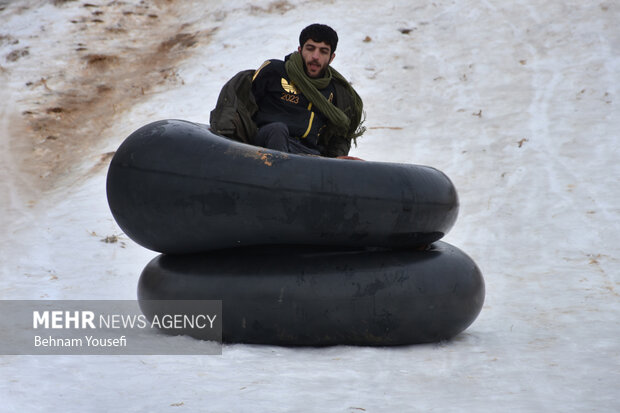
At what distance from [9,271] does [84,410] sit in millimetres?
3098

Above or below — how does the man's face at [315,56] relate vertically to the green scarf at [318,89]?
above

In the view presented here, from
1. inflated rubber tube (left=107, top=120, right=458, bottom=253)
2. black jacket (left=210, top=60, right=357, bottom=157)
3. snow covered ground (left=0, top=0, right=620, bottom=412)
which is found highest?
black jacket (left=210, top=60, right=357, bottom=157)

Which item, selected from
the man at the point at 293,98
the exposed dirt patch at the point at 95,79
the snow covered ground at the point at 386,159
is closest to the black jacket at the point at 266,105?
the man at the point at 293,98

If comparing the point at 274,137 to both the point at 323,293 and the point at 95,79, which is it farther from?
the point at 95,79

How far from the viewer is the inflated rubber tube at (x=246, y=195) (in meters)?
3.13

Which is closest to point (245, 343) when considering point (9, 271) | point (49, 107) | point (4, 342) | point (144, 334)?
point (144, 334)

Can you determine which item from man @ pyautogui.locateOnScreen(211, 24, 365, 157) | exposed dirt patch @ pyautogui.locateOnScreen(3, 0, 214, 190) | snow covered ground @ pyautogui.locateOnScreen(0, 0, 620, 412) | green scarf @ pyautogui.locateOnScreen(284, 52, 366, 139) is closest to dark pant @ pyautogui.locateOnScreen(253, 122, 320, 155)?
man @ pyautogui.locateOnScreen(211, 24, 365, 157)

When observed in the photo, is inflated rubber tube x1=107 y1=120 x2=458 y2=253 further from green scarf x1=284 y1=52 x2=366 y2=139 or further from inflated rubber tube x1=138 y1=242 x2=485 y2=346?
green scarf x1=284 y1=52 x2=366 y2=139

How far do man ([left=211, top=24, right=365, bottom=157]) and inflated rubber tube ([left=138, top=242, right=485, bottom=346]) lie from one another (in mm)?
793

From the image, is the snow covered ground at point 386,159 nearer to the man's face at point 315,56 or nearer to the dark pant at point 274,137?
the dark pant at point 274,137

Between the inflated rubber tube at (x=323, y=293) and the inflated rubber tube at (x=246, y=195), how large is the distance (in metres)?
0.10

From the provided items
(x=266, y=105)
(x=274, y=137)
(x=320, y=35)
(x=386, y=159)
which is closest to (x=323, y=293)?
(x=274, y=137)

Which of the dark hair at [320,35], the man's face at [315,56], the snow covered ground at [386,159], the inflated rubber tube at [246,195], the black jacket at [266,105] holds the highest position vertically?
the dark hair at [320,35]

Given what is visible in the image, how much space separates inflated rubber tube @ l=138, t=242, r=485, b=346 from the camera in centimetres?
318
